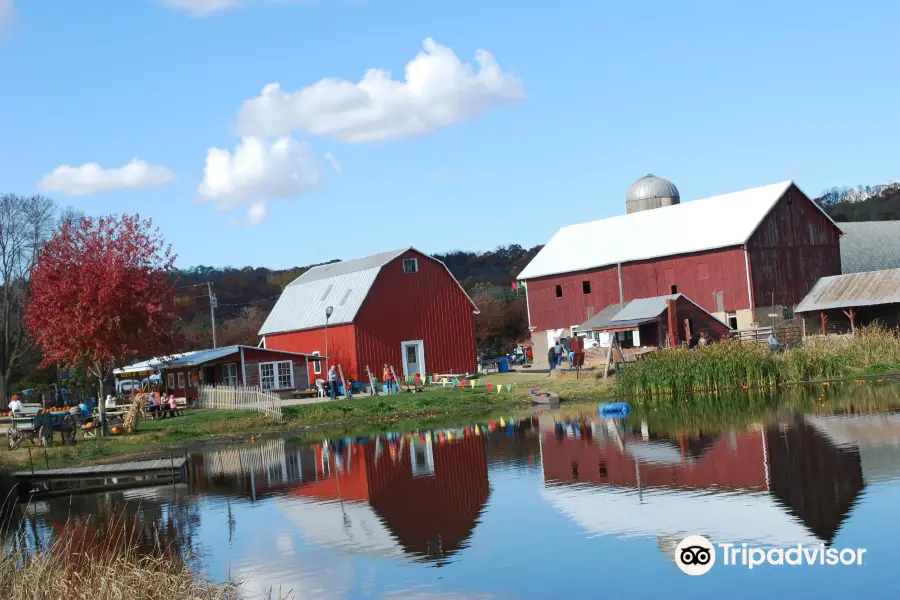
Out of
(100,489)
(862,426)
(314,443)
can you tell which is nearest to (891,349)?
(862,426)

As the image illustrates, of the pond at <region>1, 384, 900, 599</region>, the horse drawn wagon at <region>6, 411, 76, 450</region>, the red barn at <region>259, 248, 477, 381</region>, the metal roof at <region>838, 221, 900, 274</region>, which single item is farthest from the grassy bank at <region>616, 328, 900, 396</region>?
the metal roof at <region>838, 221, 900, 274</region>

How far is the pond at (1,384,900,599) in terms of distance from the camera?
41.4ft

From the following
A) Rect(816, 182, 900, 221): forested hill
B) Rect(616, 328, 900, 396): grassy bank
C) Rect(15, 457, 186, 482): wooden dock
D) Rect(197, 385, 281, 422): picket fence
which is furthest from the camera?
Rect(816, 182, 900, 221): forested hill

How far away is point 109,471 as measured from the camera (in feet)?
80.9

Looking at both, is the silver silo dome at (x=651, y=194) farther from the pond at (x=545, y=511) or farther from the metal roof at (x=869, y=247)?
the pond at (x=545, y=511)

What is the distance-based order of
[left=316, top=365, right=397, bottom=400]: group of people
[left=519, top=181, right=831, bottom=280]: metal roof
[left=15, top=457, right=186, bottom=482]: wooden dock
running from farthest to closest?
[left=519, top=181, right=831, bottom=280]: metal roof → [left=316, top=365, right=397, bottom=400]: group of people → [left=15, top=457, right=186, bottom=482]: wooden dock

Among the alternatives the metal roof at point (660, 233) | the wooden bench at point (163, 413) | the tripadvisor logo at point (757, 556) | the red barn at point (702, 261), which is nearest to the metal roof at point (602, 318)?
the red barn at point (702, 261)

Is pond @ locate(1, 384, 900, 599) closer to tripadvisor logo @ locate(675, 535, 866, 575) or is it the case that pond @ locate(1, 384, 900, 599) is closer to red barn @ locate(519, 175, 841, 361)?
tripadvisor logo @ locate(675, 535, 866, 575)

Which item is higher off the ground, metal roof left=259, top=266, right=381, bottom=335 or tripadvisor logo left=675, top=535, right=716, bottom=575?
metal roof left=259, top=266, right=381, bottom=335

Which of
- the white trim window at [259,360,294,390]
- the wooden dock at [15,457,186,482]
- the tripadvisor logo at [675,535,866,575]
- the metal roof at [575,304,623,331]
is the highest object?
the metal roof at [575,304,623,331]

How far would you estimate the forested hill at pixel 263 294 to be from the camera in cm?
8600

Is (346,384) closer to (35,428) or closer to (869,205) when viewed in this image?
(35,428)

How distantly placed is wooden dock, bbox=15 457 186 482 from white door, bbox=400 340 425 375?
1128 inches

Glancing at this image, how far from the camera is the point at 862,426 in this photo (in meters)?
23.6
